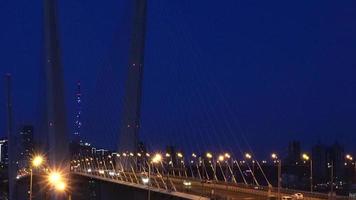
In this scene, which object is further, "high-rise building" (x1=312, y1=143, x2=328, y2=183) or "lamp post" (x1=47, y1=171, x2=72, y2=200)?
"high-rise building" (x1=312, y1=143, x2=328, y2=183)

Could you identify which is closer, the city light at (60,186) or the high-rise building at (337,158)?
the city light at (60,186)

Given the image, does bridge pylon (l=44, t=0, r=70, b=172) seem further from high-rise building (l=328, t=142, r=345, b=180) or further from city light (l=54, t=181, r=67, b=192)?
high-rise building (l=328, t=142, r=345, b=180)

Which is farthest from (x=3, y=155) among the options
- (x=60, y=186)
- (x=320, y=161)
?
(x=60, y=186)

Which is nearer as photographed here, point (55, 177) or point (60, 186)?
point (55, 177)

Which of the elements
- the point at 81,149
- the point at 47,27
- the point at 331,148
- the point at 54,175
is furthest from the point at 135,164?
the point at 81,149

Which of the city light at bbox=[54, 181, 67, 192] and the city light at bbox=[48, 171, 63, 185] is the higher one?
the city light at bbox=[48, 171, 63, 185]

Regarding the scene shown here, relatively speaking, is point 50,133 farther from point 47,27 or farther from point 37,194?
point 37,194

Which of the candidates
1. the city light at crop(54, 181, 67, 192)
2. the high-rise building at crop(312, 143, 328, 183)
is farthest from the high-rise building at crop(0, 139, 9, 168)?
the city light at crop(54, 181, 67, 192)

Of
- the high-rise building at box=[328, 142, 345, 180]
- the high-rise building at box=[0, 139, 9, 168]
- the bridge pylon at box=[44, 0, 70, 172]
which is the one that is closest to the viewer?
the bridge pylon at box=[44, 0, 70, 172]

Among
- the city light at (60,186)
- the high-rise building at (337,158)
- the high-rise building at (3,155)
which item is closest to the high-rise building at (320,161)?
the high-rise building at (337,158)

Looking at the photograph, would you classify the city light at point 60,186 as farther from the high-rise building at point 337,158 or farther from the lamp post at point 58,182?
the high-rise building at point 337,158

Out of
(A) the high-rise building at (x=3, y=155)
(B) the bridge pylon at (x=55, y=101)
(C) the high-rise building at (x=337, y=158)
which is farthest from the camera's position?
(A) the high-rise building at (x=3, y=155)

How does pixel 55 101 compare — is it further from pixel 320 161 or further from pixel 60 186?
pixel 320 161
